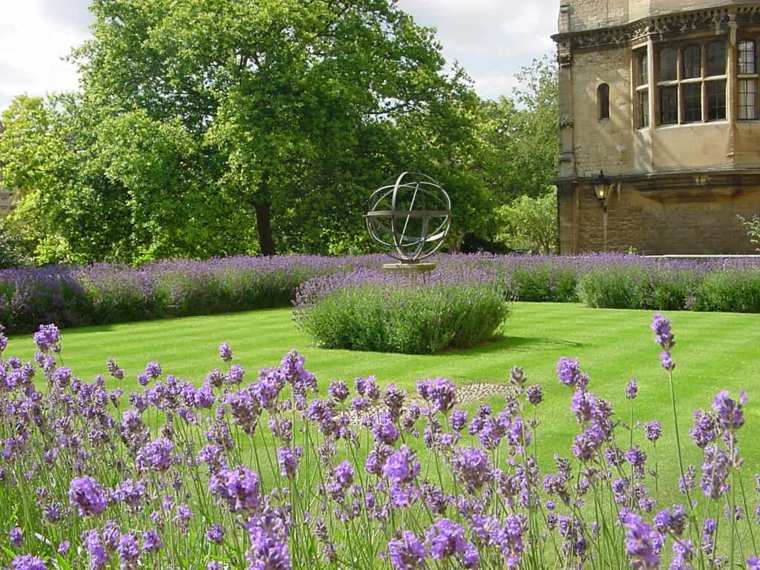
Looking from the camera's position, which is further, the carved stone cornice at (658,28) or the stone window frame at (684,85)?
the stone window frame at (684,85)

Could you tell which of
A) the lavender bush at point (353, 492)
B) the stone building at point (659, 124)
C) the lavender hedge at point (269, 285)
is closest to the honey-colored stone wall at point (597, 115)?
the stone building at point (659, 124)

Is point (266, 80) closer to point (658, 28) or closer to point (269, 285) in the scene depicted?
point (269, 285)

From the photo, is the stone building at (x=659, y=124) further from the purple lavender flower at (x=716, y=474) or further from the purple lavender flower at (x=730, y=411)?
the purple lavender flower at (x=730, y=411)

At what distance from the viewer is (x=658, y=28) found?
80.2ft

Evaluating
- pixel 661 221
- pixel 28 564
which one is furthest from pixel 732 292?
pixel 28 564

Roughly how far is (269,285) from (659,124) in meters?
12.1

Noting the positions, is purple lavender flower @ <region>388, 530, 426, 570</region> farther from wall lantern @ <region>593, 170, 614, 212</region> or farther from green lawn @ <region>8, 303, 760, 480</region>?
wall lantern @ <region>593, 170, 614, 212</region>

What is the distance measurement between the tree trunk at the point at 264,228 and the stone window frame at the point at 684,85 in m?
12.8

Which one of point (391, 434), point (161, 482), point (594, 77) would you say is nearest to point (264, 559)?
point (391, 434)

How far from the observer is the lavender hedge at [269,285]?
17.4 metres

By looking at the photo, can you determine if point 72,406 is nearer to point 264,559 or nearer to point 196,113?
point 264,559

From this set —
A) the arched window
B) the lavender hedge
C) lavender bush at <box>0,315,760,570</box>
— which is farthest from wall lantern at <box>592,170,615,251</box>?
lavender bush at <box>0,315,760,570</box>

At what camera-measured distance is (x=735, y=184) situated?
2373 centimetres

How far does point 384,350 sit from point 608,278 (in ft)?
28.4
